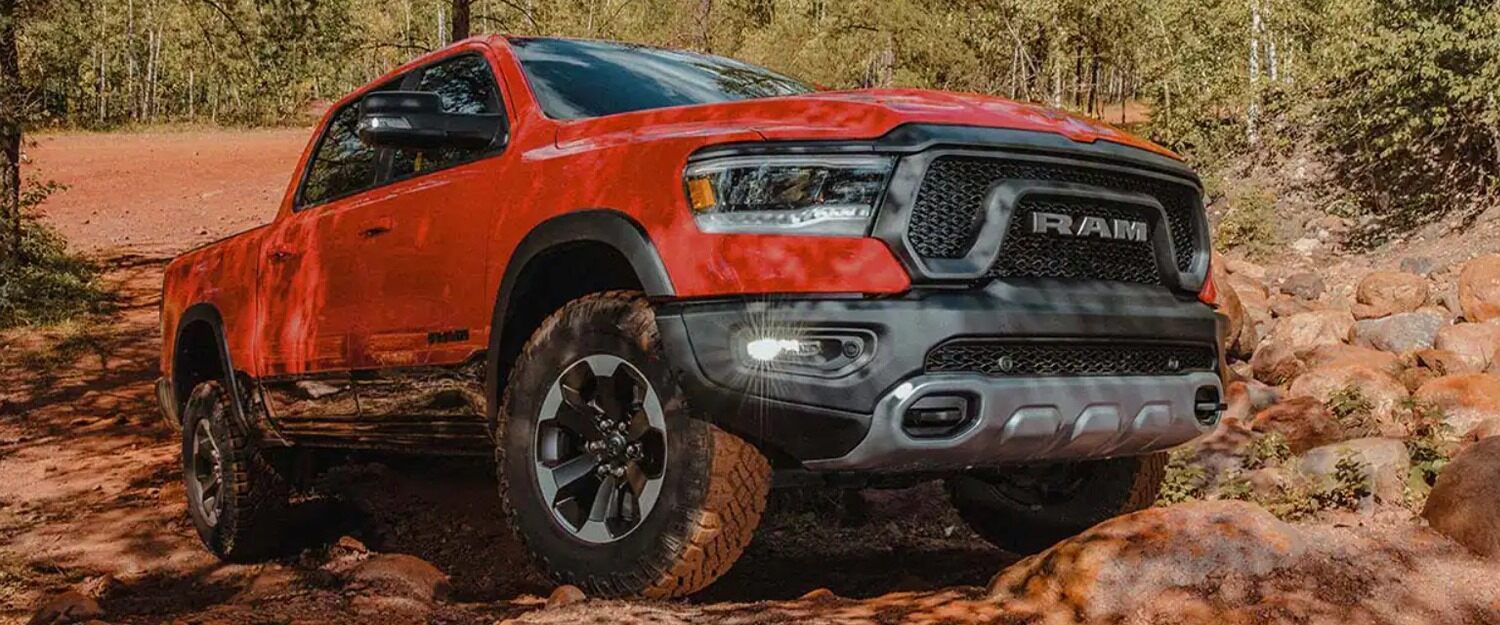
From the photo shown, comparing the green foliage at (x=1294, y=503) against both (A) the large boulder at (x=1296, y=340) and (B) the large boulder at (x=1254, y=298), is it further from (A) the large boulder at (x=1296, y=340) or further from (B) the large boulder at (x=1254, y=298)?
(B) the large boulder at (x=1254, y=298)

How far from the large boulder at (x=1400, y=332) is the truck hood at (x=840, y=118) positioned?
9076 mm

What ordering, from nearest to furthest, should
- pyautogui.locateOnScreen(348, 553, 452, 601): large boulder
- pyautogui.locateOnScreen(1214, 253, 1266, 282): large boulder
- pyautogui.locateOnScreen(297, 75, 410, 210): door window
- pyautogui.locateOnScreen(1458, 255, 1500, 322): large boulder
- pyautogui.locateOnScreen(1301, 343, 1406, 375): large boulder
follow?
pyautogui.locateOnScreen(348, 553, 452, 601): large boulder, pyautogui.locateOnScreen(297, 75, 410, 210): door window, pyautogui.locateOnScreen(1301, 343, 1406, 375): large boulder, pyautogui.locateOnScreen(1458, 255, 1500, 322): large boulder, pyautogui.locateOnScreen(1214, 253, 1266, 282): large boulder

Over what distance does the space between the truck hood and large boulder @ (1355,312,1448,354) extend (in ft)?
29.8

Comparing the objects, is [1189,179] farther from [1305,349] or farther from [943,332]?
[1305,349]

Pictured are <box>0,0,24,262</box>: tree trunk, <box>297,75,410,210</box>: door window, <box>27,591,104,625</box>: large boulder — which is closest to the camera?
<box>27,591,104,625</box>: large boulder

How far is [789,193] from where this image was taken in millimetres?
3076

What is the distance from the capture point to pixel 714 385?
9.89 feet

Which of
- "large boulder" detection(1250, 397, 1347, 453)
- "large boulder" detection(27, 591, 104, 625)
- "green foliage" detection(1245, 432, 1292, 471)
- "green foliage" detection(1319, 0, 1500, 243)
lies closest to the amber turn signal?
"large boulder" detection(27, 591, 104, 625)

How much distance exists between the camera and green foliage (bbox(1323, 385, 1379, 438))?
831cm

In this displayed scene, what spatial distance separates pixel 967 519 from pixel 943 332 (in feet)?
7.20

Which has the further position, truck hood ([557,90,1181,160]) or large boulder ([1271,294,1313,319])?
large boulder ([1271,294,1313,319])

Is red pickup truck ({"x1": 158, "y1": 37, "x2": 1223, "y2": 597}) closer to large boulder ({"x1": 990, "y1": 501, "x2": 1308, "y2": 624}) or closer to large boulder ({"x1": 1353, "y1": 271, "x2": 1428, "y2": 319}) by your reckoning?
large boulder ({"x1": 990, "y1": 501, "x2": 1308, "y2": 624})

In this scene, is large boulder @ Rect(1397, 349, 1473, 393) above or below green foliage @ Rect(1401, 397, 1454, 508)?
below

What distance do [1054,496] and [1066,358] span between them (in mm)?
1356
